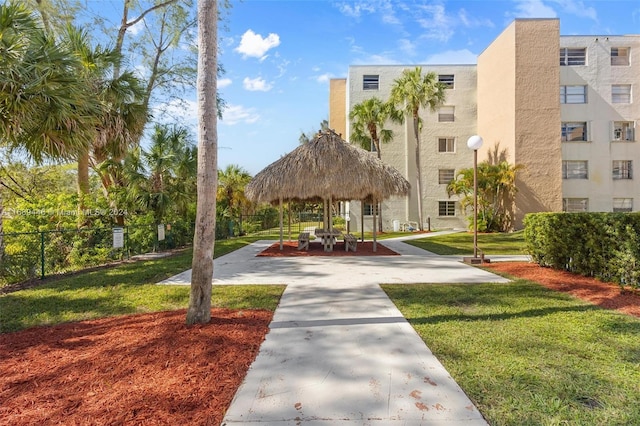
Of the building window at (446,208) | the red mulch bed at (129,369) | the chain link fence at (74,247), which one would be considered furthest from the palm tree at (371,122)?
the red mulch bed at (129,369)

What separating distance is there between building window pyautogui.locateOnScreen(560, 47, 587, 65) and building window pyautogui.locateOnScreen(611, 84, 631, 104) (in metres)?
2.88

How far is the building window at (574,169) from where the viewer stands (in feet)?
75.5

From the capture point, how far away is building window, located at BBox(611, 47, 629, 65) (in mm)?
23016

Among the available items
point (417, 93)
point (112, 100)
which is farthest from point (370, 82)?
point (112, 100)

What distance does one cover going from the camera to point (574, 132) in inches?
904

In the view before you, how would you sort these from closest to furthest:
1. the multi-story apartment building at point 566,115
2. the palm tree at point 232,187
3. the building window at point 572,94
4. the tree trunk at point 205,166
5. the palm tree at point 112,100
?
1. the tree trunk at point 205,166
2. the palm tree at point 112,100
3. the multi-story apartment building at point 566,115
4. the building window at point 572,94
5. the palm tree at point 232,187

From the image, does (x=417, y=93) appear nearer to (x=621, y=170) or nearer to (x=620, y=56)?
(x=620, y=56)

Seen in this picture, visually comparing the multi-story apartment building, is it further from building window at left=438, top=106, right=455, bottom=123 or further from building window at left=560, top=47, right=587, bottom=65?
building window at left=438, top=106, right=455, bottom=123

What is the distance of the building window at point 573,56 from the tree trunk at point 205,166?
27.5 metres

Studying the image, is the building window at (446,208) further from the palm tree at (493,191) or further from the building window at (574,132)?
the building window at (574,132)

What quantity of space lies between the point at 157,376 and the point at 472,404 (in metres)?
2.69

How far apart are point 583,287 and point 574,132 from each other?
72.1 feet

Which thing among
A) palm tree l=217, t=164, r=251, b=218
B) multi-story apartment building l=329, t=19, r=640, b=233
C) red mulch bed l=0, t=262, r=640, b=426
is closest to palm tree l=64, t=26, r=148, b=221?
red mulch bed l=0, t=262, r=640, b=426

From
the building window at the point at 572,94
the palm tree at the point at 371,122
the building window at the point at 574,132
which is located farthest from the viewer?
the palm tree at the point at 371,122
